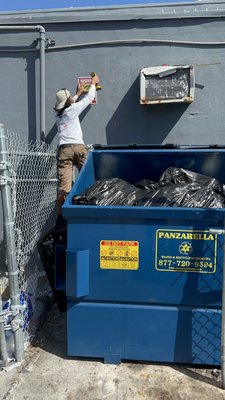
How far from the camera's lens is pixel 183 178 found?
3.11 meters

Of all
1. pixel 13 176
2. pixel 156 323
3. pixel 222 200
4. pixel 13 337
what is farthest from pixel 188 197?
pixel 13 337

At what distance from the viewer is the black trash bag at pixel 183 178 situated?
3037 mm

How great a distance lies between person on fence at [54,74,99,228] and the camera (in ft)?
14.4

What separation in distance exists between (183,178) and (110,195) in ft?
2.06

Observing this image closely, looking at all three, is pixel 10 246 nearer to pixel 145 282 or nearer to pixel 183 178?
pixel 145 282

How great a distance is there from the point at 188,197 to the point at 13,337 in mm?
1704

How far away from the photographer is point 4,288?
4148 millimetres

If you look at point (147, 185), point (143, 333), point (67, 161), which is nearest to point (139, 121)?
point (67, 161)

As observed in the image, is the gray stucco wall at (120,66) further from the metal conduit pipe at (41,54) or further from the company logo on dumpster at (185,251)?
the company logo on dumpster at (185,251)

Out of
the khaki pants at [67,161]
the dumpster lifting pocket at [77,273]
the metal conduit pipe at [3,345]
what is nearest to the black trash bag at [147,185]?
the dumpster lifting pocket at [77,273]

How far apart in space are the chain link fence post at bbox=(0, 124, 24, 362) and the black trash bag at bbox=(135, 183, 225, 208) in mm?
962

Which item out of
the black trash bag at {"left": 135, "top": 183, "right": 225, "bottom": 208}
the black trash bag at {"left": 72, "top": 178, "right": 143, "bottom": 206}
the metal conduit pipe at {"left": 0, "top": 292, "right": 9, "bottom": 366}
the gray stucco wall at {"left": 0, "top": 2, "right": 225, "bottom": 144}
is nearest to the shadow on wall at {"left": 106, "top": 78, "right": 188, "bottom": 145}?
Result: the gray stucco wall at {"left": 0, "top": 2, "right": 225, "bottom": 144}

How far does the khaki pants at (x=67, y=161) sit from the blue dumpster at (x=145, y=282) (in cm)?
165

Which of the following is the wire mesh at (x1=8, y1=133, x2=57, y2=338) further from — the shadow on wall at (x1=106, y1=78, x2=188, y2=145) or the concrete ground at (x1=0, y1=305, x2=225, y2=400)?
the shadow on wall at (x1=106, y1=78, x2=188, y2=145)
